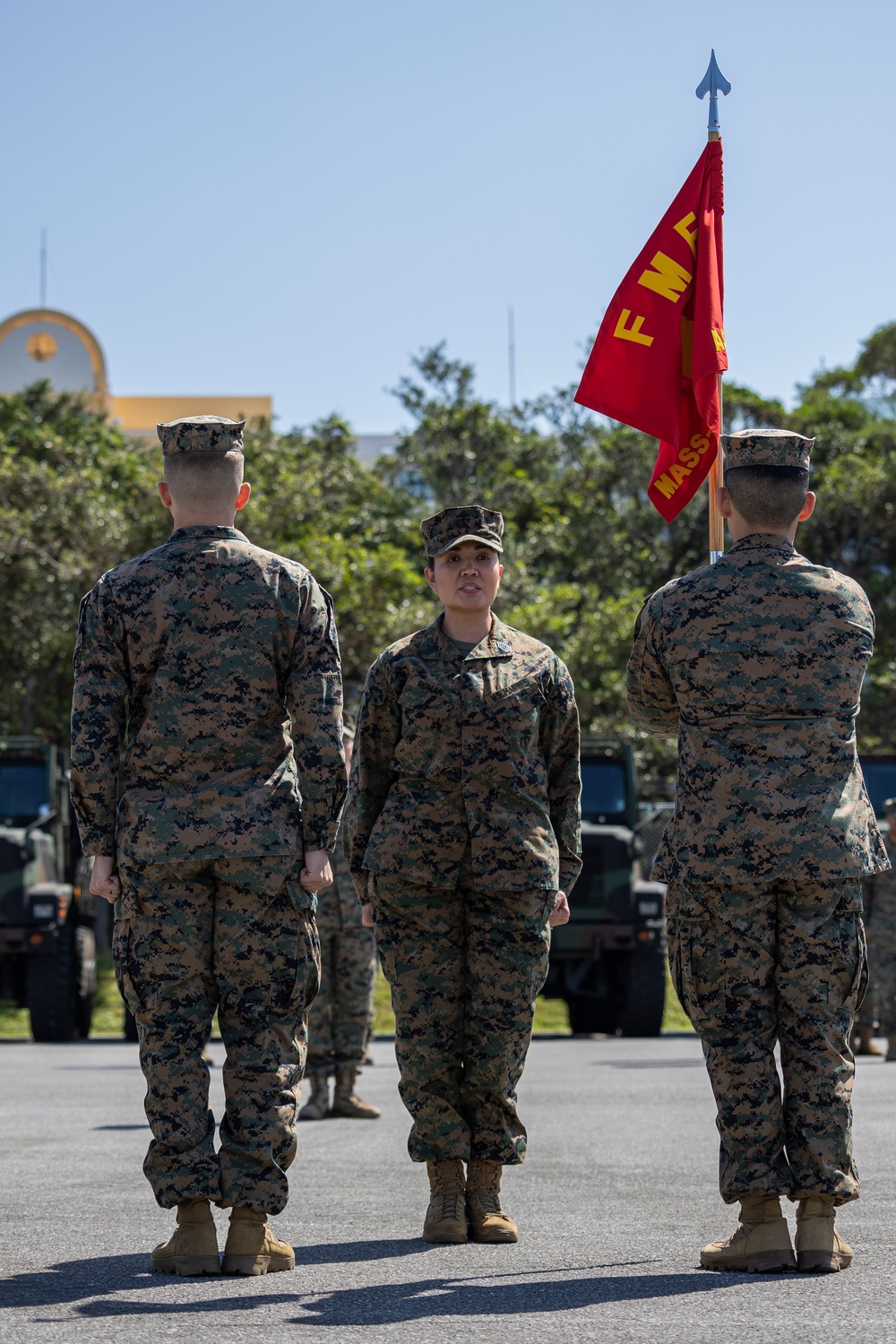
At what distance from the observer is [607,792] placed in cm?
1714

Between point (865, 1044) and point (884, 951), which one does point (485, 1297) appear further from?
point (865, 1044)

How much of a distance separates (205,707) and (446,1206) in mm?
1544

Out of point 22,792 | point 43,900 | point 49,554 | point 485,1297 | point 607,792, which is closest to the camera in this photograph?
point 485,1297

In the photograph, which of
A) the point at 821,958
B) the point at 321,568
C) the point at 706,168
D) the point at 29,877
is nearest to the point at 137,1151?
the point at 821,958

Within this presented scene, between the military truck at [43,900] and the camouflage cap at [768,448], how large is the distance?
1188 centimetres

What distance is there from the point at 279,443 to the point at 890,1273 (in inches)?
961

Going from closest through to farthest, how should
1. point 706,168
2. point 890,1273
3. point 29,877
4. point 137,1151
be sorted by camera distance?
point 890,1273
point 137,1151
point 706,168
point 29,877

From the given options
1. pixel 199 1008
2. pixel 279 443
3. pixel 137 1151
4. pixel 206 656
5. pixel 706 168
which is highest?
pixel 279 443

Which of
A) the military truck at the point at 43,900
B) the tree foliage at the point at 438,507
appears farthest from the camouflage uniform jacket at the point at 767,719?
the tree foliage at the point at 438,507

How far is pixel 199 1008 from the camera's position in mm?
4656

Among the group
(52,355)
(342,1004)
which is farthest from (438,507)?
(52,355)

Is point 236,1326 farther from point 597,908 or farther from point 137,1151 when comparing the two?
point 597,908

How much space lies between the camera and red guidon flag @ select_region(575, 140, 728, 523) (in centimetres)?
763

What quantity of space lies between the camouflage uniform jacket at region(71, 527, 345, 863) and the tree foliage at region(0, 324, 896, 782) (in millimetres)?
17713
